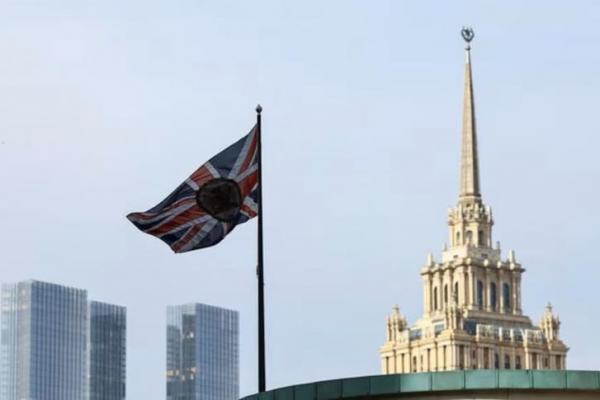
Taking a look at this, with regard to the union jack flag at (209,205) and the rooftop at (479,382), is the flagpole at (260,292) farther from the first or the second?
the rooftop at (479,382)

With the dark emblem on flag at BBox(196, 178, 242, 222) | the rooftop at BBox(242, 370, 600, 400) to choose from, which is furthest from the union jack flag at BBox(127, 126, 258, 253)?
the rooftop at BBox(242, 370, 600, 400)

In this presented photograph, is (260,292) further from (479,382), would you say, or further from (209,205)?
(479,382)

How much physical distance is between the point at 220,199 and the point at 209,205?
27cm

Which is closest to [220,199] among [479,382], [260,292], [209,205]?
[209,205]

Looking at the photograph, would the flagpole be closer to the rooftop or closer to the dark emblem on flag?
the dark emblem on flag

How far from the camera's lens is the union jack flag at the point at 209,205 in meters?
51.2

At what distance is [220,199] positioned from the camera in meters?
51.5

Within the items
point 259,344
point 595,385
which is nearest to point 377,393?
point 595,385

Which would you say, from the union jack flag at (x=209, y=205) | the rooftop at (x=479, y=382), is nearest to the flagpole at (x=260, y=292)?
the union jack flag at (x=209, y=205)

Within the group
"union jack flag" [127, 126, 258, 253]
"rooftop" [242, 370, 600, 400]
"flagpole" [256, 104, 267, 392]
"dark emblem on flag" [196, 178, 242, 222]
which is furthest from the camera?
"dark emblem on flag" [196, 178, 242, 222]

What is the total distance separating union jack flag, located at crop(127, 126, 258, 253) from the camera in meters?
51.2

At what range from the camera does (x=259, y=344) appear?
49031 mm

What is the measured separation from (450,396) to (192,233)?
12701 millimetres

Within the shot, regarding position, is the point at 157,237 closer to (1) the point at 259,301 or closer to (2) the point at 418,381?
(1) the point at 259,301
